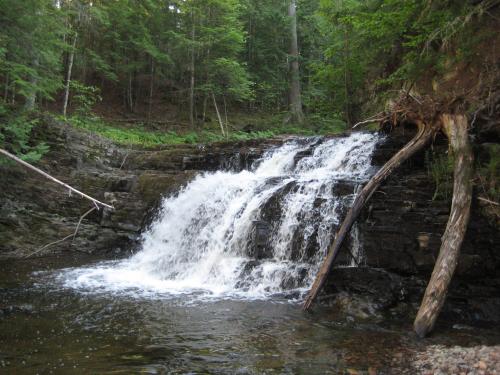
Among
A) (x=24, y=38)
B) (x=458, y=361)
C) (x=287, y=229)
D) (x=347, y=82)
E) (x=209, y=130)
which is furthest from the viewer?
(x=209, y=130)

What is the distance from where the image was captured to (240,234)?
29.0 ft

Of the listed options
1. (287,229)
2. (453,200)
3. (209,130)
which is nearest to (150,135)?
(209,130)

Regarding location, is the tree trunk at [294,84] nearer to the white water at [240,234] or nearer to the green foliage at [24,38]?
the white water at [240,234]

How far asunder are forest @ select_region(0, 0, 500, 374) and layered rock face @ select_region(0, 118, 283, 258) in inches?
1.9

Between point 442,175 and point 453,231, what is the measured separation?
5.23 ft

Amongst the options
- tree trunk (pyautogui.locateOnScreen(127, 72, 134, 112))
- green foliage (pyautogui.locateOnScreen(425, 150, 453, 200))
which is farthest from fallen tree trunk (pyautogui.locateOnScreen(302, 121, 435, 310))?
tree trunk (pyautogui.locateOnScreen(127, 72, 134, 112))

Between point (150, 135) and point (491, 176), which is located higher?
point (150, 135)

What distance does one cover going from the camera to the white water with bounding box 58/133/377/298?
7.61 meters

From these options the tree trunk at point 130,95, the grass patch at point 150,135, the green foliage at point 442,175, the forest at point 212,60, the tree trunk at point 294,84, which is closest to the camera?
the green foliage at point 442,175

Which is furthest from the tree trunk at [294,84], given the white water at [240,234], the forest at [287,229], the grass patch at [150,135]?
the white water at [240,234]

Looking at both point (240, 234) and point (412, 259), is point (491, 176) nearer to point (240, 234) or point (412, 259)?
point (412, 259)

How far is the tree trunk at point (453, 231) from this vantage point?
5133 millimetres

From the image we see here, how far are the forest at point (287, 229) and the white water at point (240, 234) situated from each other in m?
0.05

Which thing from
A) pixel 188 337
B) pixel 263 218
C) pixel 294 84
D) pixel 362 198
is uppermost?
pixel 294 84
